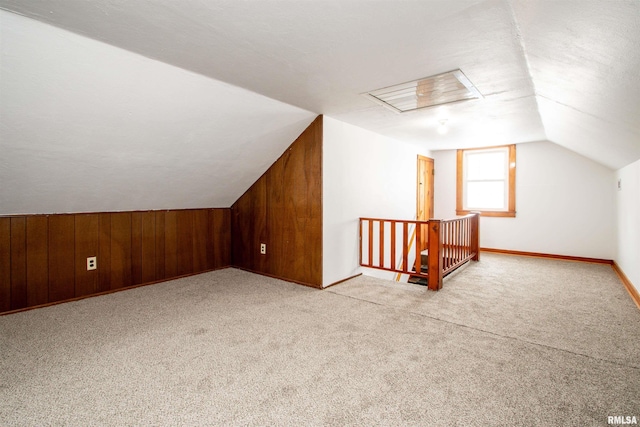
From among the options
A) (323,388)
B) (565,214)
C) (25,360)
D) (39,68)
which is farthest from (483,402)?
(565,214)

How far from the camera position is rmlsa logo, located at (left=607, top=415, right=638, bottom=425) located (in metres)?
1.39

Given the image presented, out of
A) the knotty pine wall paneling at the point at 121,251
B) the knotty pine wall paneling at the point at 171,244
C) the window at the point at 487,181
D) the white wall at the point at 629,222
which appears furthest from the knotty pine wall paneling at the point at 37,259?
the window at the point at 487,181

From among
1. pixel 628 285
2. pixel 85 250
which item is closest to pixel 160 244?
pixel 85 250

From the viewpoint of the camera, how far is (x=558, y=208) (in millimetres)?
4891

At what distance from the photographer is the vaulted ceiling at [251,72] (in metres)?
1.46

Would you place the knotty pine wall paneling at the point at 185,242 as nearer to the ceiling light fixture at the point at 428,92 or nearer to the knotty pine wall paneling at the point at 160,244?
the knotty pine wall paneling at the point at 160,244

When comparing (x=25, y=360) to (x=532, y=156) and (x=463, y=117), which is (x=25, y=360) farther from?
(x=532, y=156)

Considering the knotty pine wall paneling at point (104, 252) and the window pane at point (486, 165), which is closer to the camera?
the knotty pine wall paneling at point (104, 252)

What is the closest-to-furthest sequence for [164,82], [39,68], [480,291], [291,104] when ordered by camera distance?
[39,68]
[164,82]
[291,104]
[480,291]

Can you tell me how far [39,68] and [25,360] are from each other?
178 centimetres

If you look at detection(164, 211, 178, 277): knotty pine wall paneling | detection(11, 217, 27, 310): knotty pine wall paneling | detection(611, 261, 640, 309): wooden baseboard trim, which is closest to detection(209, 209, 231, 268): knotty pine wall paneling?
detection(164, 211, 178, 277): knotty pine wall paneling

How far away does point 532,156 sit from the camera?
16.6ft

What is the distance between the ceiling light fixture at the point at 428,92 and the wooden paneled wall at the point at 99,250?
2809 mm

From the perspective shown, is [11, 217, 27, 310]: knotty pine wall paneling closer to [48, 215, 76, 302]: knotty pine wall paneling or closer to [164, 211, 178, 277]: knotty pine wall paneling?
[48, 215, 76, 302]: knotty pine wall paneling
